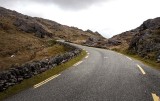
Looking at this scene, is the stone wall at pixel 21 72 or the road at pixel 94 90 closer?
the road at pixel 94 90

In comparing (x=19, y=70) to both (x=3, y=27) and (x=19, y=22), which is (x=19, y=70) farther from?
(x=19, y=22)

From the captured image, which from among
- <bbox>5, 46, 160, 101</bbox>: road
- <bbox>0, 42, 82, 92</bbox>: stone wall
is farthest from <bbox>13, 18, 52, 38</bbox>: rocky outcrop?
<bbox>5, 46, 160, 101</bbox>: road

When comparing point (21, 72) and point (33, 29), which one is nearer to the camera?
point (21, 72)

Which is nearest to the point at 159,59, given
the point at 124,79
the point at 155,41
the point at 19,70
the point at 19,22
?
the point at 155,41

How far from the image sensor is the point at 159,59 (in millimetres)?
25797

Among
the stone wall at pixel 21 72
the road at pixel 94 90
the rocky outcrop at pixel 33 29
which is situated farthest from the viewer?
the rocky outcrop at pixel 33 29

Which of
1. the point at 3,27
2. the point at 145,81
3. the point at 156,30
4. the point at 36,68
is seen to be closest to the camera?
the point at 145,81

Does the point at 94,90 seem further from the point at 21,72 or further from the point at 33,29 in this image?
the point at 33,29

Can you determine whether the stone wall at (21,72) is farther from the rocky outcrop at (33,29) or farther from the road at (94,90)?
the rocky outcrop at (33,29)

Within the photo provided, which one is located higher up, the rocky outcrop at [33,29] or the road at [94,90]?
A: the rocky outcrop at [33,29]

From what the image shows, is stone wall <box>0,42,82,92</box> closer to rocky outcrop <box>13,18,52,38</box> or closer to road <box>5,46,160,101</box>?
road <box>5,46,160,101</box>

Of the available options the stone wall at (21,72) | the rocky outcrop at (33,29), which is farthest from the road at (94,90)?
the rocky outcrop at (33,29)

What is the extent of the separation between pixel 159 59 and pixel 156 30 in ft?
54.9

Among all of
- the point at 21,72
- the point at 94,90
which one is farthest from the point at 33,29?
the point at 94,90
